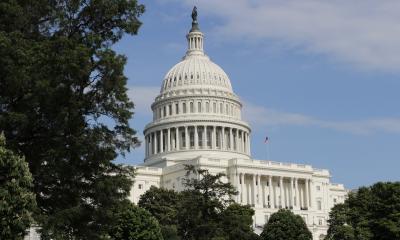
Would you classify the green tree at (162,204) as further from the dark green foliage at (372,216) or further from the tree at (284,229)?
the dark green foliage at (372,216)

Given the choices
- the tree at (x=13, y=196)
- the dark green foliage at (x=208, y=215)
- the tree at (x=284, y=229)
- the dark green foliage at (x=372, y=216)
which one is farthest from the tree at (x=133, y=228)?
the tree at (x=13, y=196)

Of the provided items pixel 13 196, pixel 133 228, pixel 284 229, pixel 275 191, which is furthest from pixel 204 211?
pixel 275 191

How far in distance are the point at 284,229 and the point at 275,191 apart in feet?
264

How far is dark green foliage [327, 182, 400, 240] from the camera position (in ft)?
326

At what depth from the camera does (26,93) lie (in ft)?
159

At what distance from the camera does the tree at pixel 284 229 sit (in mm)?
109062

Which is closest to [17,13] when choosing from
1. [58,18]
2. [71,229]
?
[58,18]

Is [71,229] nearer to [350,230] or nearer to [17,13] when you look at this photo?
[17,13]

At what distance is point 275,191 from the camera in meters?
190

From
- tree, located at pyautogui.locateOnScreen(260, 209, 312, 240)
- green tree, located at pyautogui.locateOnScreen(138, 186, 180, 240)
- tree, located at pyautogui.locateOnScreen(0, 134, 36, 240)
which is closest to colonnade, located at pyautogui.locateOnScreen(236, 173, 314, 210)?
green tree, located at pyautogui.locateOnScreen(138, 186, 180, 240)

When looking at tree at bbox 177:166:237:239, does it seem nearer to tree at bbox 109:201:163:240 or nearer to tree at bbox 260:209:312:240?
tree at bbox 109:201:163:240

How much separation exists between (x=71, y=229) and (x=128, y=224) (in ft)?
118

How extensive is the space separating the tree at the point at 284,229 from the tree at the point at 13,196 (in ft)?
226

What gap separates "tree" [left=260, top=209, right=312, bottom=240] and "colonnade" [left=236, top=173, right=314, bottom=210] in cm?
6831
